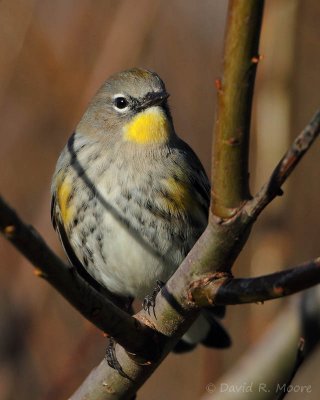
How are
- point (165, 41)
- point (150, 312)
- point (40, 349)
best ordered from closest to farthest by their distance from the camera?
point (150, 312) < point (40, 349) < point (165, 41)

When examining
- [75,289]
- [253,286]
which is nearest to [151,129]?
[75,289]

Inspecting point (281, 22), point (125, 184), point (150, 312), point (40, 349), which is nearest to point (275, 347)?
point (150, 312)

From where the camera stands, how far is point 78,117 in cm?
491

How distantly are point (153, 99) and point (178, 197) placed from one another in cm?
57

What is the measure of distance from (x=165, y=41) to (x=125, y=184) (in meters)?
2.01

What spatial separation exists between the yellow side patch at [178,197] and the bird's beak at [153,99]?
1.45ft

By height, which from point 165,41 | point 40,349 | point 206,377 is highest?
point 165,41

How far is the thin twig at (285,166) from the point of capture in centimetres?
169

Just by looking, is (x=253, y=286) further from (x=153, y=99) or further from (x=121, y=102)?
Result: (x=121, y=102)

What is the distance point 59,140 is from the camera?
521cm

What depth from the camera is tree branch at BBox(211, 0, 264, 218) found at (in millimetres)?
1703

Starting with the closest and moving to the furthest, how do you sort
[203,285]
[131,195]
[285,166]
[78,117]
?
[285,166], [203,285], [131,195], [78,117]

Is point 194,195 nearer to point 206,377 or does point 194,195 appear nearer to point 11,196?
point 206,377

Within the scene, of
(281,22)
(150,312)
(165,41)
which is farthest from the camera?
(165,41)
